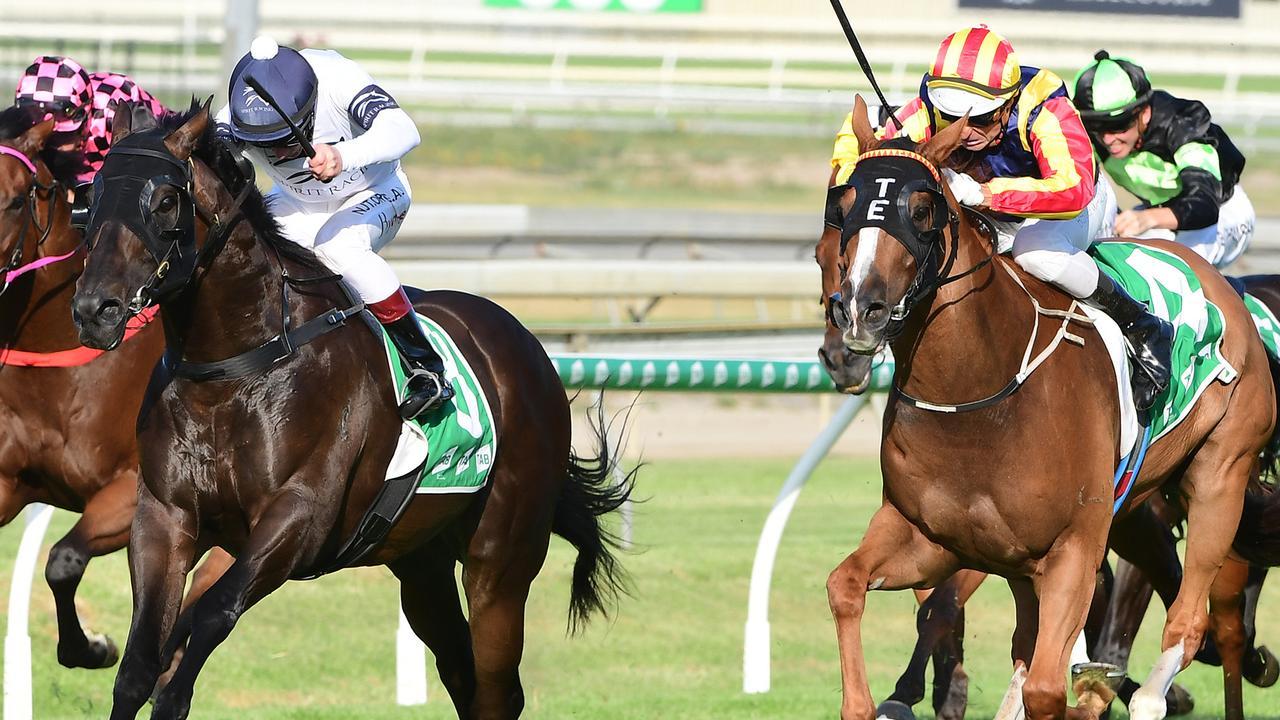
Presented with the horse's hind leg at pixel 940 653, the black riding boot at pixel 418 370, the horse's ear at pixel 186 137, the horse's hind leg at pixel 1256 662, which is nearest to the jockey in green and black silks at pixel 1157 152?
the horse's hind leg at pixel 1256 662

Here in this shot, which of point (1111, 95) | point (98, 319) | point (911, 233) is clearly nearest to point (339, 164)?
point (98, 319)

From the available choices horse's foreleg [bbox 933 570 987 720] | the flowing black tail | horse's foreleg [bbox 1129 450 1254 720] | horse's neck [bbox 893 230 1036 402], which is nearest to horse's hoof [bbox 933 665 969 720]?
horse's foreleg [bbox 933 570 987 720]

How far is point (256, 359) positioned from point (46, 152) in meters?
1.63

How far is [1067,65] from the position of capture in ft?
91.2

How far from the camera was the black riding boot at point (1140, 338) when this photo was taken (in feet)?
16.6

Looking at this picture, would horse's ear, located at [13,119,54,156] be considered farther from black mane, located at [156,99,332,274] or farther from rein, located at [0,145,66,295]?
black mane, located at [156,99,332,274]

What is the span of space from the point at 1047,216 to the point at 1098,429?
56cm

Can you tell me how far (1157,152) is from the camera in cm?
650

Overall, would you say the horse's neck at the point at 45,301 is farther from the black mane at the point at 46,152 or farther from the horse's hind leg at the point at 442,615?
the horse's hind leg at the point at 442,615

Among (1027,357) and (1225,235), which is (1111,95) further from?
(1027,357)

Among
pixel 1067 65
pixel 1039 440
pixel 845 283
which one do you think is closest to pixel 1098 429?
pixel 1039 440

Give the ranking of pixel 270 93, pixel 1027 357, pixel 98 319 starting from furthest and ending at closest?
pixel 1027 357 < pixel 270 93 < pixel 98 319

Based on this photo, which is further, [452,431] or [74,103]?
[74,103]

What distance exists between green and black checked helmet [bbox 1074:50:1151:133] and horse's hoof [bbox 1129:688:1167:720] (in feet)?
6.83
